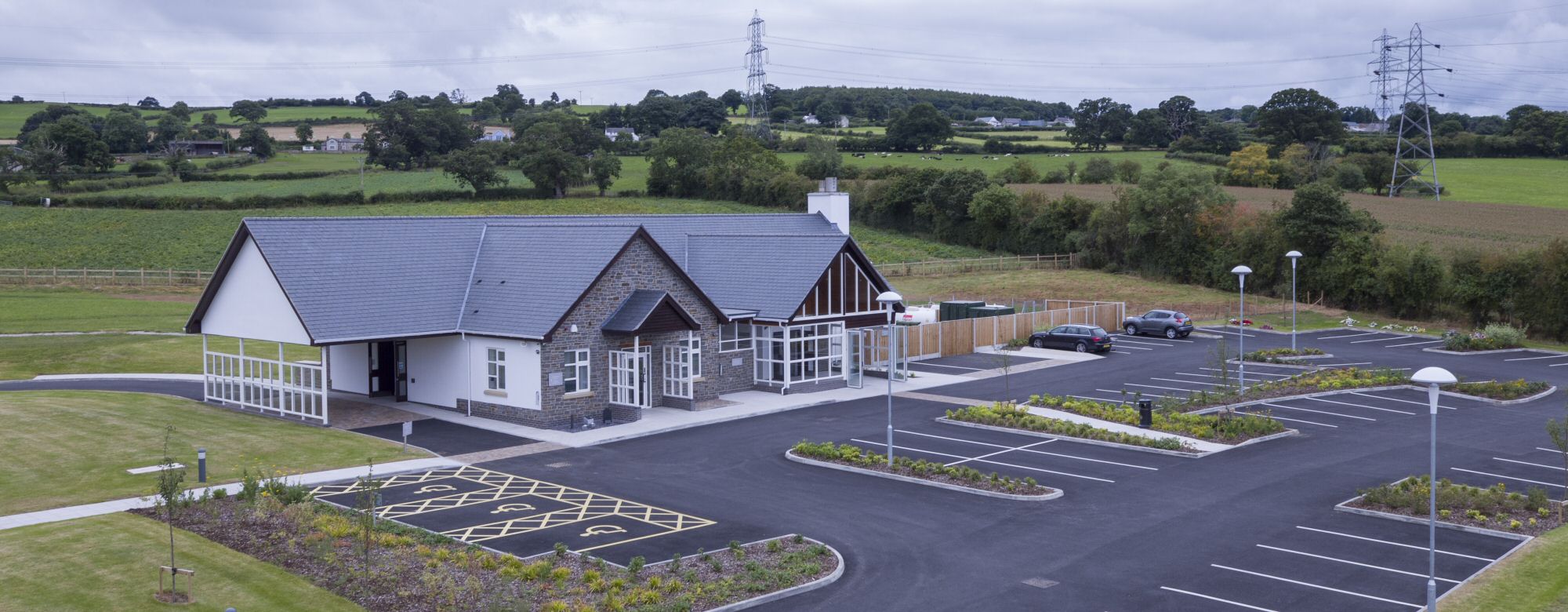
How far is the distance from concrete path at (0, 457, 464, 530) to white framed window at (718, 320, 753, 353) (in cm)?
1147

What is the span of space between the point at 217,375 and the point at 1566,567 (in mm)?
32948

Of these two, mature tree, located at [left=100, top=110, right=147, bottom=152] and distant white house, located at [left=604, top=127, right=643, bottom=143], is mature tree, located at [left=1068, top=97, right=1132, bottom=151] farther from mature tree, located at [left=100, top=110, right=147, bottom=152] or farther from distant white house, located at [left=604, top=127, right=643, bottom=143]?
mature tree, located at [left=100, top=110, right=147, bottom=152]

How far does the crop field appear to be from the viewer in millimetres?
60281

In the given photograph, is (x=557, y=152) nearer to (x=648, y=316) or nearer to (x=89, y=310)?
(x=89, y=310)

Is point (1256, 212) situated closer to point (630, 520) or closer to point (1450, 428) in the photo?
point (1450, 428)

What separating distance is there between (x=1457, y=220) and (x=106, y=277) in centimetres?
7853

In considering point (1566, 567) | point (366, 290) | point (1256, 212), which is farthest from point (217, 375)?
point (1256, 212)

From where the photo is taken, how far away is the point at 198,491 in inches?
869

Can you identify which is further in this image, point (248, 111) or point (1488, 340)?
point (248, 111)

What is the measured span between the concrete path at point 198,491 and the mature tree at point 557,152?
7104 centimetres

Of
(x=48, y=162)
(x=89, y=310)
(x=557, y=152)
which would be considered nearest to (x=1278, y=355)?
(x=89, y=310)

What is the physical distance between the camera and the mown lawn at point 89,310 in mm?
47781

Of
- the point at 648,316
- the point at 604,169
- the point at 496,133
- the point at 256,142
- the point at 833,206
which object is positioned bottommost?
the point at 648,316

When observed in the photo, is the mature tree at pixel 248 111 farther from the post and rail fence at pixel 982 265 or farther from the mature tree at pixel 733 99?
the post and rail fence at pixel 982 265
